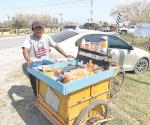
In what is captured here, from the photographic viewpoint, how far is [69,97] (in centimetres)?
335

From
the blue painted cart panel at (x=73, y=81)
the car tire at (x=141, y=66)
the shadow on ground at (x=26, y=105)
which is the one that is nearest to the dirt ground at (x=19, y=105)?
the shadow on ground at (x=26, y=105)

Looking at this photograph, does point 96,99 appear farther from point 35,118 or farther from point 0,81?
point 0,81

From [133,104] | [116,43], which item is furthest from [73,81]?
[116,43]

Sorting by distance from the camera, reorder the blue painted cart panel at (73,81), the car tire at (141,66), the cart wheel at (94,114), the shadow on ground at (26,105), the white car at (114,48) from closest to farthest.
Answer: the blue painted cart panel at (73,81) → the cart wheel at (94,114) → the shadow on ground at (26,105) → the white car at (114,48) → the car tire at (141,66)

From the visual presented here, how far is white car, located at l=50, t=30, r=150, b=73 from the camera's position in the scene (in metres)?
7.19

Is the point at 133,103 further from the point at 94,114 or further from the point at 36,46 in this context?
the point at 36,46

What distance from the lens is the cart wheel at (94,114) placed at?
3.53 meters

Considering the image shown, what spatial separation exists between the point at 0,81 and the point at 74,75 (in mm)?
3984

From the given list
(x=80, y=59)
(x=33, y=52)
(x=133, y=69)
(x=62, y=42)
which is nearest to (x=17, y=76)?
(x=62, y=42)

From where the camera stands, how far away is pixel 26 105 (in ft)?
16.9

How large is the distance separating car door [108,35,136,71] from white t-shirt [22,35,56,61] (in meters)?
3.21

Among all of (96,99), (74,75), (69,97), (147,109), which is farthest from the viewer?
(147,109)

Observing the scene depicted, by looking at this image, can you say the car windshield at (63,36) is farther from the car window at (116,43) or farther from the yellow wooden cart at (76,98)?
the yellow wooden cart at (76,98)

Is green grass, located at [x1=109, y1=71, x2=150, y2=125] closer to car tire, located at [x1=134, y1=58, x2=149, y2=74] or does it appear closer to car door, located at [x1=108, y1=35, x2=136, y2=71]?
car door, located at [x1=108, y1=35, x2=136, y2=71]
